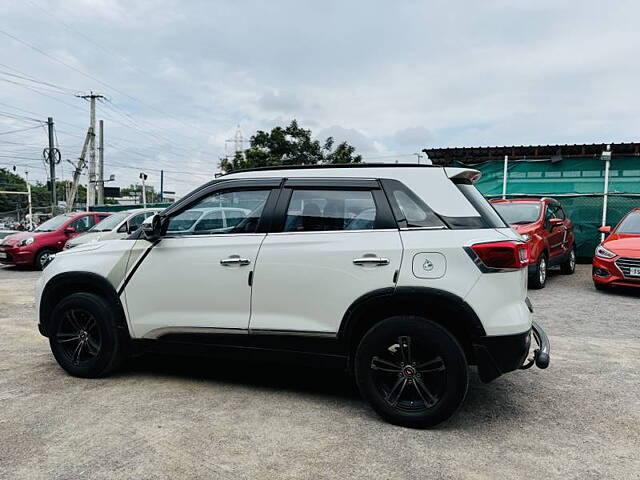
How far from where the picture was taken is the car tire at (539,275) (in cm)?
862

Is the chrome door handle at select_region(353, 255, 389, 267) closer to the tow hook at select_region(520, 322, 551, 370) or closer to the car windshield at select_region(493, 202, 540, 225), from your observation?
the tow hook at select_region(520, 322, 551, 370)

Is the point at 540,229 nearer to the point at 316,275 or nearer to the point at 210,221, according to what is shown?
the point at 316,275

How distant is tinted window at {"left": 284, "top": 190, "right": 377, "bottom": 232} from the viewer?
3.35 m

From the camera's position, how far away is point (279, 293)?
3393 millimetres

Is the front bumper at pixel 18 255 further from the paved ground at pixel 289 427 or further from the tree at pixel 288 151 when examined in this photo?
the tree at pixel 288 151

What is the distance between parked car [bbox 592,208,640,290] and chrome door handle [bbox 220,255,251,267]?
7119mm

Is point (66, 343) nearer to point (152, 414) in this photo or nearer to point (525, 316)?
point (152, 414)

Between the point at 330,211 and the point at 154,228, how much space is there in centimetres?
141

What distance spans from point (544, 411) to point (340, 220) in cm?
204

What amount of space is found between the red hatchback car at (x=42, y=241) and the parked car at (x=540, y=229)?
1007cm

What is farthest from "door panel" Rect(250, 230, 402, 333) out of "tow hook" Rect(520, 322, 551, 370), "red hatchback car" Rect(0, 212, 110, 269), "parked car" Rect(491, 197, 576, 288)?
"red hatchback car" Rect(0, 212, 110, 269)

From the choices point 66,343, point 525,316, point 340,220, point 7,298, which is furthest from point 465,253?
point 7,298

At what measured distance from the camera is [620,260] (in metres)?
7.95

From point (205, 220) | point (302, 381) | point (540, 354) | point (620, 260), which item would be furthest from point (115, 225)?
point (620, 260)
